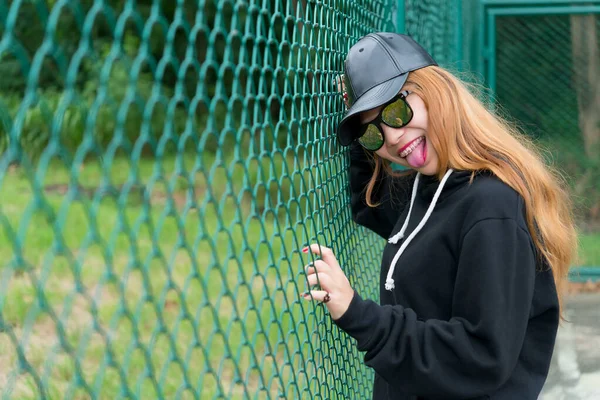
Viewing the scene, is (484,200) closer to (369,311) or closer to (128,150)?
(369,311)

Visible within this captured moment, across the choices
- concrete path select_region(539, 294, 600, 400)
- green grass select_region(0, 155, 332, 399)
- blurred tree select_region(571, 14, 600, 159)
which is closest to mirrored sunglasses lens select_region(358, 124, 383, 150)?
green grass select_region(0, 155, 332, 399)

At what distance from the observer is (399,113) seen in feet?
6.15

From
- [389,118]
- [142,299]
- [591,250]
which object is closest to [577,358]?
[591,250]

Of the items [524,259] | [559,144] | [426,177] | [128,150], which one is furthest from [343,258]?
[559,144]

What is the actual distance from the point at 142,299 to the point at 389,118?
3.15 feet

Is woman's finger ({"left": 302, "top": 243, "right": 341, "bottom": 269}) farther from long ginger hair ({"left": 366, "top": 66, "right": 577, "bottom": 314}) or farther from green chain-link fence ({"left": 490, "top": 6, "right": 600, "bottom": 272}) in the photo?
green chain-link fence ({"left": 490, "top": 6, "right": 600, "bottom": 272})

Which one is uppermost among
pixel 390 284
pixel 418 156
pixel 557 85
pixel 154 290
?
pixel 418 156

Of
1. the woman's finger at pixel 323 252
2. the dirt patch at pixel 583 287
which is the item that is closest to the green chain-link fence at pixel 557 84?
the dirt patch at pixel 583 287

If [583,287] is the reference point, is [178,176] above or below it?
above

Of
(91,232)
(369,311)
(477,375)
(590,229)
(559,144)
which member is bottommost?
(590,229)

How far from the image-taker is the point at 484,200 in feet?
5.75

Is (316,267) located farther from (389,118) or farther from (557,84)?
Answer: (557,84)

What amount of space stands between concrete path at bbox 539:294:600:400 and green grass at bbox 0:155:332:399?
1288 mm

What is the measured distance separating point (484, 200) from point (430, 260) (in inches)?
8.0
